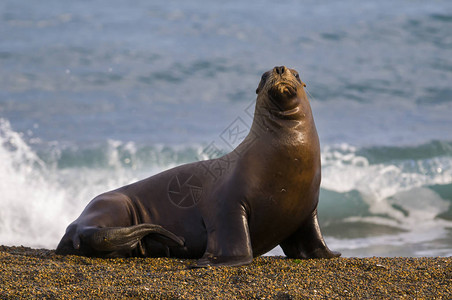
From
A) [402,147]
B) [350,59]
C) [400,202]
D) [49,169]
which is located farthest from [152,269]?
[350,59]

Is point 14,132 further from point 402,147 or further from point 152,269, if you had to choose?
point 152,269

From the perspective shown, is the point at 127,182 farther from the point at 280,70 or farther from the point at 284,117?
the point at 280,70

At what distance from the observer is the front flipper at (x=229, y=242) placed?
554 centimetres

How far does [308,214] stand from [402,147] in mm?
10982

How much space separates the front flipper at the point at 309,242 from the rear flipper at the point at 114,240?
1.07 meters

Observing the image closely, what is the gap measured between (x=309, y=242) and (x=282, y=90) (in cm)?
149

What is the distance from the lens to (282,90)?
5805 mm

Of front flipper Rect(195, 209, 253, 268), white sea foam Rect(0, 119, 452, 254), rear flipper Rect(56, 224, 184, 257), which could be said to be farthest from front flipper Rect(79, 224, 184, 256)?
white sea foam Rect(0, 119, 452, 254)

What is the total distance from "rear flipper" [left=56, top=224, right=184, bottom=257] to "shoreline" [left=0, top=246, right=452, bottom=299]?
4.3 inches

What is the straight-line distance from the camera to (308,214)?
6.04 m

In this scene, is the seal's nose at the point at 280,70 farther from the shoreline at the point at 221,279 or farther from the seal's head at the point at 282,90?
the shoreline at the point at 221,279

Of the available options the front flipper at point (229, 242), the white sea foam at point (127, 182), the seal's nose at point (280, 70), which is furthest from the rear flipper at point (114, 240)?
the white sea foam at point (127, 182)

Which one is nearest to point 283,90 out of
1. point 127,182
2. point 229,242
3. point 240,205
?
point 240,205

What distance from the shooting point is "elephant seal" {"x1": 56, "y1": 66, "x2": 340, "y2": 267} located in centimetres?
578
